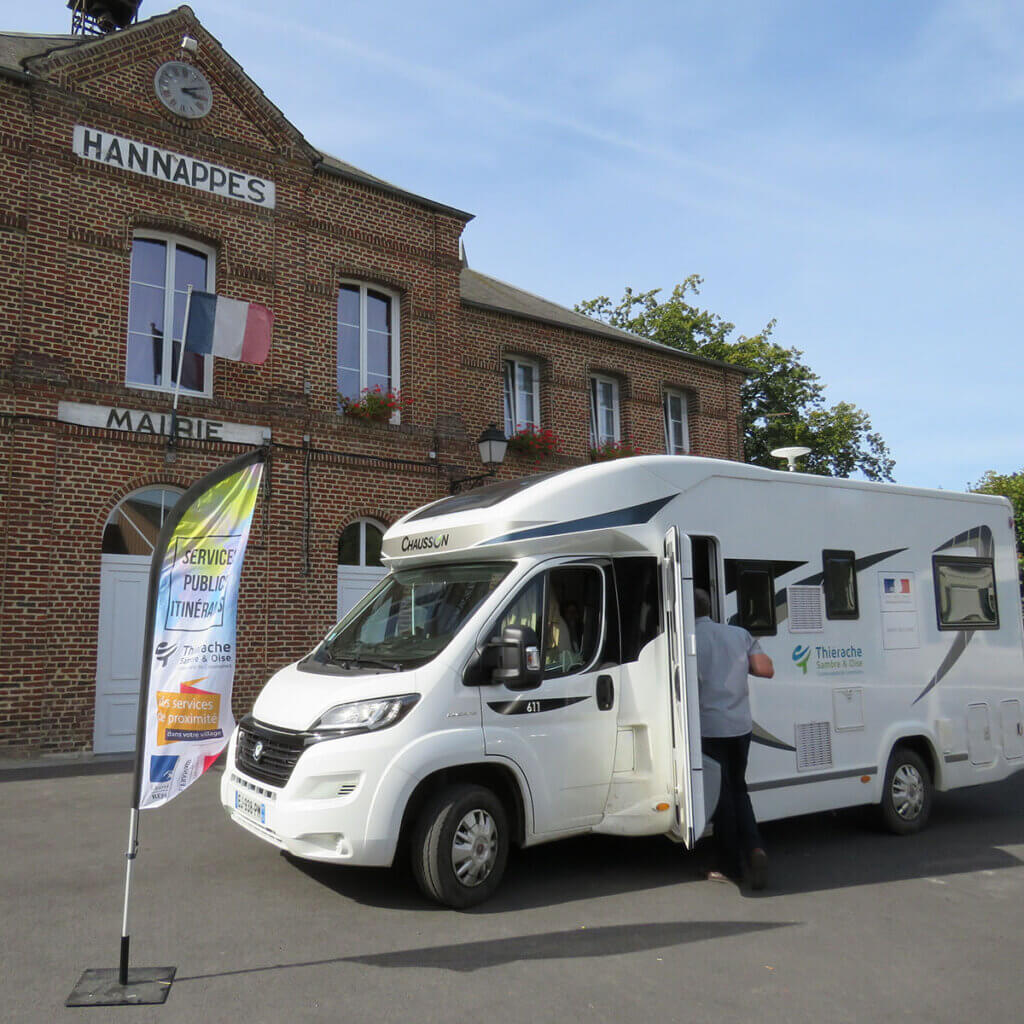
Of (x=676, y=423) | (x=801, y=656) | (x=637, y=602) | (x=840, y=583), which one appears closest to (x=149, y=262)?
(x=637, y=602)

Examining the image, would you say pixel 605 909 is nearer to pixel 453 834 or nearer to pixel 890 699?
pixel 453 834

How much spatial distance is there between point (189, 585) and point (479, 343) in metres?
11.5

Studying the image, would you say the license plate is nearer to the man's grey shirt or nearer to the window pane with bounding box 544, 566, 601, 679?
the window pane with bounding box 544, 566, 601, 679

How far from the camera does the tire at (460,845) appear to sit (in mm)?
5082

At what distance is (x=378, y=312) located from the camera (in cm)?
1411

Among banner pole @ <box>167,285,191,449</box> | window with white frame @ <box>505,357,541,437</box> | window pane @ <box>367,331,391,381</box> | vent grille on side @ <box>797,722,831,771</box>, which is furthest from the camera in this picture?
window with white frame @ <box>505,357,541,437</box>

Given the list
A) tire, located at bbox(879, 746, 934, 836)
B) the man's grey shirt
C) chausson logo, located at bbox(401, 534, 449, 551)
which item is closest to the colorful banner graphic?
chausson logo, located at bbox(401, 534, 449, 551)

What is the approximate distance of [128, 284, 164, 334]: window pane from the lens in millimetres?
11719

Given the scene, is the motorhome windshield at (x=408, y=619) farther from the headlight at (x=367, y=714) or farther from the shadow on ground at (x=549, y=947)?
the shadow on ground at (x=549, y=947)

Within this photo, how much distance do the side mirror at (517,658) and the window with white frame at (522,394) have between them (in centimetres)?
1041

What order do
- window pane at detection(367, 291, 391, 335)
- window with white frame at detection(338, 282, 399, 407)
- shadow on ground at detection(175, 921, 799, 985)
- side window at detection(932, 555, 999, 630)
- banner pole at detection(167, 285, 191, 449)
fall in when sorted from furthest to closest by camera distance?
window pane at detection(367, 291, 391, 335), window with white frame at detection(338, 282, 399, 407), banner pole at detection(167, 285, 191, 449), side window at detection(932, 555, 999, 630), shadow on ground at detection(175, 921, 799, 985)

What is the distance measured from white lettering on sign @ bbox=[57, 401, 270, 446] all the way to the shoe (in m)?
8.62

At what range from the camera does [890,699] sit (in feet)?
23.2

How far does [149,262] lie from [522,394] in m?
6.47
